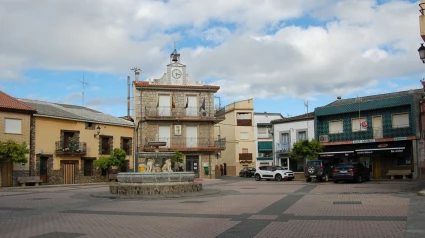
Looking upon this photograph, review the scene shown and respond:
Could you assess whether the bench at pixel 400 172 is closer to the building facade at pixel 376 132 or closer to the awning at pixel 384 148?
the building facade at pixel 376 132

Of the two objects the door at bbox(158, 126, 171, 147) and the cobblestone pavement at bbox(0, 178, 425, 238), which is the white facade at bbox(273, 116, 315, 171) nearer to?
the door at bbox(158, 126, 171, 147)

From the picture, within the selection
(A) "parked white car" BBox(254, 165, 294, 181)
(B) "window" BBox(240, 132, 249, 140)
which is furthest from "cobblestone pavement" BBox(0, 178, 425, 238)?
(B) "window" BBox(240, 132, 249, 140)

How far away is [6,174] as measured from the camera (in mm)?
30703

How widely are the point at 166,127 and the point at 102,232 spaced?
3495cm

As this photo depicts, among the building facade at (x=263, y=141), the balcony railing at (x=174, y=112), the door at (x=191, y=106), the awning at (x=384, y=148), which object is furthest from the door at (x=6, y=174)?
the building facade at (x=263, y=141)

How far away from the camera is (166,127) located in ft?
146

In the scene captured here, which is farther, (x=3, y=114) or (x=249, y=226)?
(x=3, y=114)

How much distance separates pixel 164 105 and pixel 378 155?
21.4 metres

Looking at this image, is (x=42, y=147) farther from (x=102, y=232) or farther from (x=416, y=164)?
(x=416, y=164)

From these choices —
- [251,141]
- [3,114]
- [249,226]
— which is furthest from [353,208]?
[251,141]

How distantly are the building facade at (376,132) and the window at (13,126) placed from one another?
83.6 ft

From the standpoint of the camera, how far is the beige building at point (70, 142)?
3444 cm

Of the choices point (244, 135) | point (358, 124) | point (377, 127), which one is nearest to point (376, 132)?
point (377, 127)

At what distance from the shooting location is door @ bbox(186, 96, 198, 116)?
44.9m
